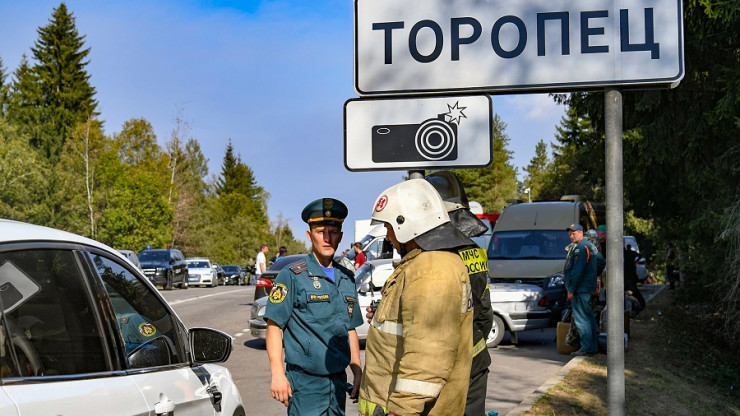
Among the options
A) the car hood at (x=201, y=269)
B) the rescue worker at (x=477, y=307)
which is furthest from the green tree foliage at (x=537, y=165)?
the rescue worker at (x=477, y=307)

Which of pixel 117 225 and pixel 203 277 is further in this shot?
pixel 117 225

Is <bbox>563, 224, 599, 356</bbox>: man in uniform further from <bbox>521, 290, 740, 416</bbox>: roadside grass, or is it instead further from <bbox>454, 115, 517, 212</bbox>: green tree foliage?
<bbox>454, 115, 517, 212</bbox>: green tree foliage

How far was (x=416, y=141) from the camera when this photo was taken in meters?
4.95

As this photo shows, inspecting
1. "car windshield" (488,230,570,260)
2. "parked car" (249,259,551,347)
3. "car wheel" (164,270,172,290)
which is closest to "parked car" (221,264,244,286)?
"car wheel" (164,270,172,290)

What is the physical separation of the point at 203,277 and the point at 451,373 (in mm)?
45255

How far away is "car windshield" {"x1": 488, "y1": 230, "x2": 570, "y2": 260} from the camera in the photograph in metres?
18.7

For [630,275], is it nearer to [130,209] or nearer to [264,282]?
[264,282]

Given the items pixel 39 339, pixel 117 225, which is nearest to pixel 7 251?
pixel 39 339

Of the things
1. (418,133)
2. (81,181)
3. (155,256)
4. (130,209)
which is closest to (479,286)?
(418,133)

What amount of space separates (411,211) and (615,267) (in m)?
1.64

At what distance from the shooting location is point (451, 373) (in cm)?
337

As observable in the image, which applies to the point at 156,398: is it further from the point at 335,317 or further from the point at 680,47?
the point at 680,47

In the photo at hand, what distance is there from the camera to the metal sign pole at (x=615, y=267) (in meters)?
4.65

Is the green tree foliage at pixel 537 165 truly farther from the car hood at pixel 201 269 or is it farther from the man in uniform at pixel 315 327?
the man in uniform at pixel 315 327
